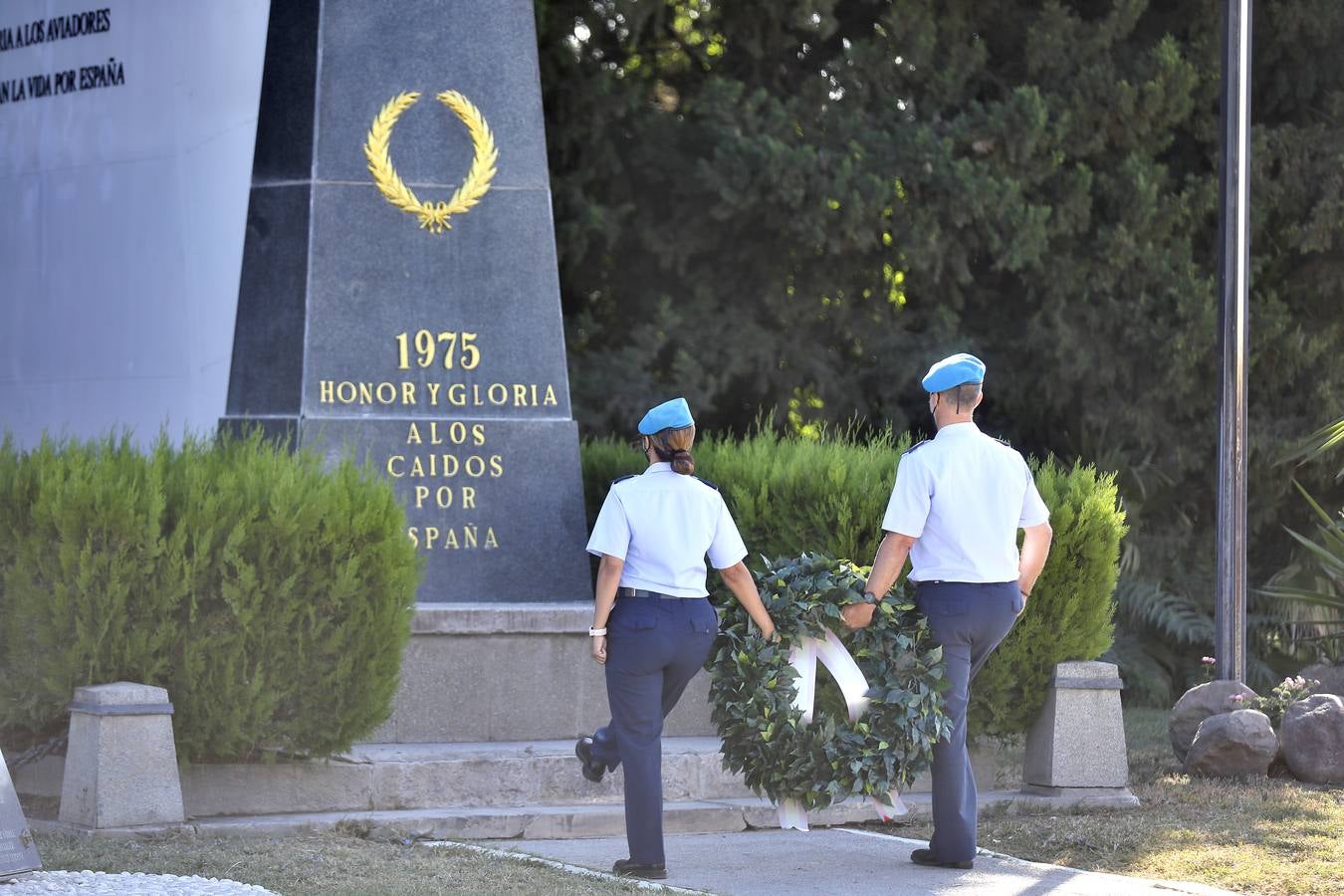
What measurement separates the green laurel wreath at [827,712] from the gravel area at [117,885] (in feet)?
6.23

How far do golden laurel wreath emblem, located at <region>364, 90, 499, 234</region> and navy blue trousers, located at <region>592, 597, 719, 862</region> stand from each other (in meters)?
4.00

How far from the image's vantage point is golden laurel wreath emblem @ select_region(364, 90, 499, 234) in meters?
9.98

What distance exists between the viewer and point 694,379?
15.6 meters

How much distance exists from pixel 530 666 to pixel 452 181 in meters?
2.70

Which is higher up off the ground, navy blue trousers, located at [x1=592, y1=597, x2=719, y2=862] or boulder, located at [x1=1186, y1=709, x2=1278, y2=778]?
navy blue trousers, located at [x1=592, y1=597, x2=719, y2=862]

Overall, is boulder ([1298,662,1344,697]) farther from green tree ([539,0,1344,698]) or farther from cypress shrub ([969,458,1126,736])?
green tree ([539,0,1344,698])

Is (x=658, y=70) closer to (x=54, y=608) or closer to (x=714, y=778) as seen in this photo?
(x=714, y=778)

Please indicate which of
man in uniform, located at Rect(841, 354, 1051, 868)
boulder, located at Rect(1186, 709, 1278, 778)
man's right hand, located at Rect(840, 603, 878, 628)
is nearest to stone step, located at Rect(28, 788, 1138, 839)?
man in uniform, located at Rect(841, 354, 1051, 868)

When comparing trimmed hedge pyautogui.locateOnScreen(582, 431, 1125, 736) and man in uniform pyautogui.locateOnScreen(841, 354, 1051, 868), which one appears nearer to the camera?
man in uniform pyautogui.locateOnScreen(841, 354, 1051, 868)

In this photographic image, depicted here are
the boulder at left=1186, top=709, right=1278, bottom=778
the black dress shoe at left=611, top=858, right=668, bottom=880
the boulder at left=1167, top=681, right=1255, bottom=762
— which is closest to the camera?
the black dress shoe at left=611, top=858, right=668, bottom=880

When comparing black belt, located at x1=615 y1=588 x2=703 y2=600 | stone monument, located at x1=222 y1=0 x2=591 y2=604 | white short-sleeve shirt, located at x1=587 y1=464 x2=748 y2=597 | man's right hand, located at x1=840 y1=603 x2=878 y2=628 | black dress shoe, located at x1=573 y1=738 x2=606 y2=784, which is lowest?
A: black dress shoe, located at x1=573 y1=738 x2=606 y2=784

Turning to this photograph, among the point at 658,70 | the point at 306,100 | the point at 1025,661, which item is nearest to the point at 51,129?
the point at 306,100

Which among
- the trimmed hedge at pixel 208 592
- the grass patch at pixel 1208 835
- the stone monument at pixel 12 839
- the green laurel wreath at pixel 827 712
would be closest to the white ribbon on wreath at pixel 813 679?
the green laurel wreath at pixel 827 712

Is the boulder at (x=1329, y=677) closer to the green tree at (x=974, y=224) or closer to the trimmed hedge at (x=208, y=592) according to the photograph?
the green tree at (x=974, y=224)
